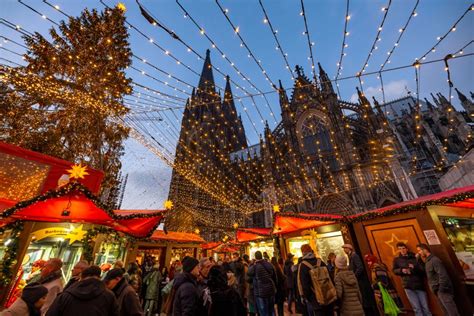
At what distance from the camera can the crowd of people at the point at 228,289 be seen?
1585 millimetres

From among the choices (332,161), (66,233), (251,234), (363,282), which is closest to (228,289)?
(363,282)

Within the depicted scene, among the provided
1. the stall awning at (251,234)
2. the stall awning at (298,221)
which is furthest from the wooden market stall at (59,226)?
the stall awning at (251,234)

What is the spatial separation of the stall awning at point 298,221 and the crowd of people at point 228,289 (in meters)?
1.63

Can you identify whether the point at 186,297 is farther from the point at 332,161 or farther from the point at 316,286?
the point at 332,161

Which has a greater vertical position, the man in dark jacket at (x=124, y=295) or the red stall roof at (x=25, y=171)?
the red stall roof at (x=25, y=171)

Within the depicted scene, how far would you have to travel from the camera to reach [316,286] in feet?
9.21

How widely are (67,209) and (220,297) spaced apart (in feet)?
12.5

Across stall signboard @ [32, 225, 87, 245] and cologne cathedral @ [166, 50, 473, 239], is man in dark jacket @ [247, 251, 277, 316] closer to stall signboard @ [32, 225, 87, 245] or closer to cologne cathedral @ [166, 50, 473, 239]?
stall signboard @ [32, 225, 87, 245]

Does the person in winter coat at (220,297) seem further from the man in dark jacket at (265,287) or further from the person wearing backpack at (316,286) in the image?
the man in dark jacket at (265,287)

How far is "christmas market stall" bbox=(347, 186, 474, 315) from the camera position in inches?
152

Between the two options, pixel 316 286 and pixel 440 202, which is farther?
pixel 440 202

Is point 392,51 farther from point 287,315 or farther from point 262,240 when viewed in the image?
point 262,240

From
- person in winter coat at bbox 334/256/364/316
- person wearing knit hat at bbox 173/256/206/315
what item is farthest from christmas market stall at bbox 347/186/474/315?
person wearing knit hat at bbox 173/256/206/315

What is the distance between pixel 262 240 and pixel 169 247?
4.72 meters
